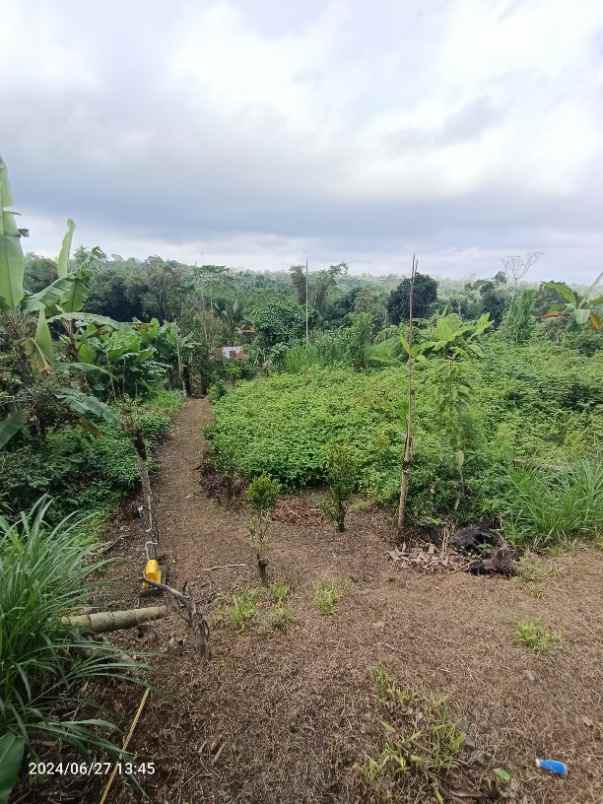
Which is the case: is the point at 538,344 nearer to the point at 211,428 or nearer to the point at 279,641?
the point at 211,428

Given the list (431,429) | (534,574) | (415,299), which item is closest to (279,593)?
(534,574)

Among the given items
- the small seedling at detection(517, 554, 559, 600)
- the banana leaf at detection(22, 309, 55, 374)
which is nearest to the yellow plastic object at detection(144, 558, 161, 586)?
the small seedling at detection(517, 554, 559, 600)

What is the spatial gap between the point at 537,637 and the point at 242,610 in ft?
5.88

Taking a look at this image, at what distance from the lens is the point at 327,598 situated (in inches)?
99.4

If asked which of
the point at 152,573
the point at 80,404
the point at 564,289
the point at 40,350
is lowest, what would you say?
the point at 152,573

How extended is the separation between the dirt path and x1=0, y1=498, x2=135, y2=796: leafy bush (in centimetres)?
29

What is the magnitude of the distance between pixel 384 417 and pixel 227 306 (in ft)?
34.8

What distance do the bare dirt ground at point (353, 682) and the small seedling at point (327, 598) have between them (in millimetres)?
43

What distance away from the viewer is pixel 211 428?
243 inches

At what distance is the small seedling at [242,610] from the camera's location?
235 centimetres

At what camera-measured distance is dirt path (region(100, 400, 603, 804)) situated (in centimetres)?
153

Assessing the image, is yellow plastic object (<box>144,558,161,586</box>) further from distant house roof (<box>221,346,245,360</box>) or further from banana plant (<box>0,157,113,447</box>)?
distant house roof (<box>221,346,245,360</box>)

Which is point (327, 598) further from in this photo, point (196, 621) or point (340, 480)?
point (340, 480)

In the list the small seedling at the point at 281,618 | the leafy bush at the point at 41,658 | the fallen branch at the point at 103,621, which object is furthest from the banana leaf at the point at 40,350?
the small seedling at the point at 281,618
